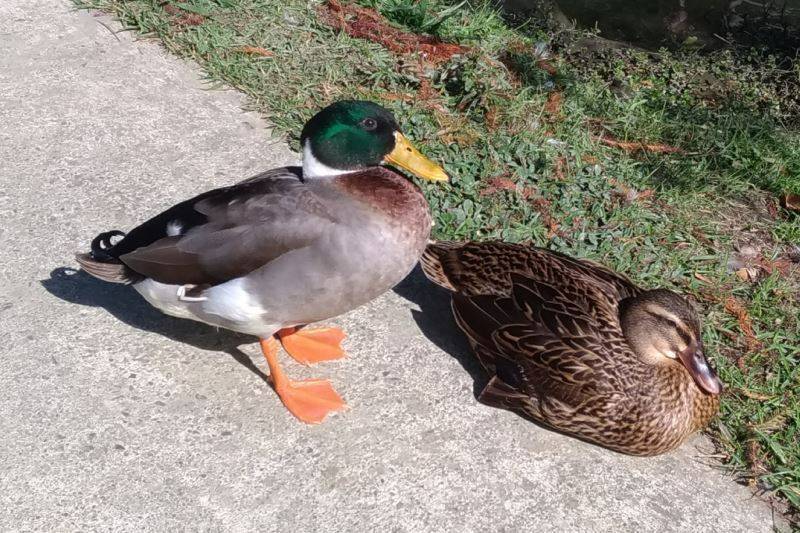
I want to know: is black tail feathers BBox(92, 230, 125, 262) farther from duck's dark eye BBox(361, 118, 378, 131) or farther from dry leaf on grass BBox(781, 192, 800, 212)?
dry leaf on grass BBox(781, 192, 800, 212)

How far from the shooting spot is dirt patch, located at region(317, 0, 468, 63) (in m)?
5.57

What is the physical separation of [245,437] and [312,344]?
0.57 meters

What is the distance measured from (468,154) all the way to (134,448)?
95.8 inches

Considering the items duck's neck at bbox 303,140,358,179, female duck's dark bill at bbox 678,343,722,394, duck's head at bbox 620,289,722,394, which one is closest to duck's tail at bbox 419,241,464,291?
duck's neck at bbox 303,140,358,179

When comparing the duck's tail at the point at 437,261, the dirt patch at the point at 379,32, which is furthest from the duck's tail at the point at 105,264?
the dirt patch at the point at 379,32

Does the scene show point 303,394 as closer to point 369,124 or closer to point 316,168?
point 316,168

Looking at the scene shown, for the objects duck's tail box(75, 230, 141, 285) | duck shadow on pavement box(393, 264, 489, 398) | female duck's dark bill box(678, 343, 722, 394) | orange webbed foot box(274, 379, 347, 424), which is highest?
female duck's dark bill box(678, 343, 722, 394)

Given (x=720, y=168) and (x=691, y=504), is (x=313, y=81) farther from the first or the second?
(x=691, y=504)

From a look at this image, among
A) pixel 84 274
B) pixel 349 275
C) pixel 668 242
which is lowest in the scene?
pixel 84 274

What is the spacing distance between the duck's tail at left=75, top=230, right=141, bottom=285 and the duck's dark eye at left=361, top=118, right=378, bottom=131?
3.38 ft

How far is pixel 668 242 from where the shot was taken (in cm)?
432

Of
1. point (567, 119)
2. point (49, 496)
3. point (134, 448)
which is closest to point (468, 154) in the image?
point (567, 119)

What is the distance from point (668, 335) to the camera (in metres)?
3.19

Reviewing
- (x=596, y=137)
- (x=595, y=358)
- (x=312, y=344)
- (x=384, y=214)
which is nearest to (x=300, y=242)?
(x=384, y=214)
